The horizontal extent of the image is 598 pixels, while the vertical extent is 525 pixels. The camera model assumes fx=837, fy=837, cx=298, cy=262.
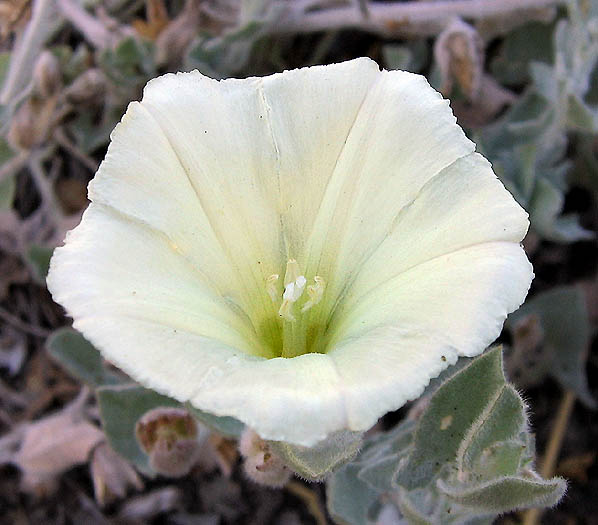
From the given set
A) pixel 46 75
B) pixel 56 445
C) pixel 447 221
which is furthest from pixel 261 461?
pixel 46 75

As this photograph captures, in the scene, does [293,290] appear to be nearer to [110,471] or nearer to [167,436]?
[167,436]

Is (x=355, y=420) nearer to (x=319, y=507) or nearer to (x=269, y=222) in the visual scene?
(x=269, y=222)

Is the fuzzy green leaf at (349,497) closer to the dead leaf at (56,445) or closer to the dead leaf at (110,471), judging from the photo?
the dead leaf at (110,471)

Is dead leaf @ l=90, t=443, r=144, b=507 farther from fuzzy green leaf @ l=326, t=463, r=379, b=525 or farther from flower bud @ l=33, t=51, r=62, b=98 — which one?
flower bud @ l=33, t=51, r=62, b=98

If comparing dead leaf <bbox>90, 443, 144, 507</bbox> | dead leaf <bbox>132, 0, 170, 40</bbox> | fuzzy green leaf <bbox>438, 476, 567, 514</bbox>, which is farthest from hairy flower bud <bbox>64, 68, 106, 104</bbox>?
fuzzy green leaf <bbox>438, 476, 567, 514</bbox>

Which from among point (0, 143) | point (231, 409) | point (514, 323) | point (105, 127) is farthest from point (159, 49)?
point (231, 409)

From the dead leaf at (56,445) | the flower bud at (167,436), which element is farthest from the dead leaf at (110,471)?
the flower bud at (167,436)
